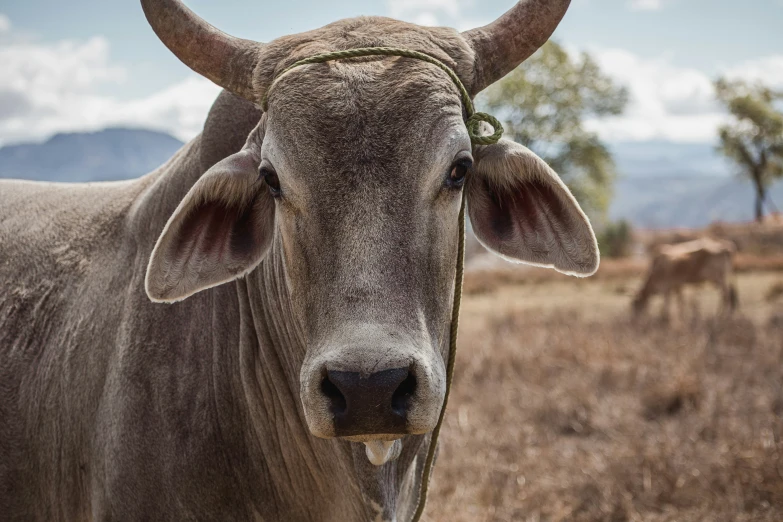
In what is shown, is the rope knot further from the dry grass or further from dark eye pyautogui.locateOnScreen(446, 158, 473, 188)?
the dry grass

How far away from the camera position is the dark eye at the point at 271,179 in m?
2.56

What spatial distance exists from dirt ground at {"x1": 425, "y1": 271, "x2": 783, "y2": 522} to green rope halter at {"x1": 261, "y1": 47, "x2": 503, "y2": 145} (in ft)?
11.4

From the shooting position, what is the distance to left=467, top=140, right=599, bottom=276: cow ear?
8.88ft

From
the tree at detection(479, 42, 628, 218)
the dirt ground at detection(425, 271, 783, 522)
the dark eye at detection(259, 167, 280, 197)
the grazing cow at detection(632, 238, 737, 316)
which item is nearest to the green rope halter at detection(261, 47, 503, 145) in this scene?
the dark eye at detection(259, 167, 280, 197)

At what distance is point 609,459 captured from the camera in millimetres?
5957

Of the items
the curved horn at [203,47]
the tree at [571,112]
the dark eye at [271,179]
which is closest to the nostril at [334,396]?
the dark eye at [271,179]

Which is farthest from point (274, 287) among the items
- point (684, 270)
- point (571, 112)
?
point (571, 112)

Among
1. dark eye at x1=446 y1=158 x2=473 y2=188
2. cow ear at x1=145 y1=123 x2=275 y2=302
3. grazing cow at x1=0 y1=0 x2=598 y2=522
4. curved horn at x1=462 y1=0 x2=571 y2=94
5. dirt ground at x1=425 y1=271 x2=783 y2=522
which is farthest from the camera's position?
dirt ground at x1=425 y1=271 x2=783 y2=522

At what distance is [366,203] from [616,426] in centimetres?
524

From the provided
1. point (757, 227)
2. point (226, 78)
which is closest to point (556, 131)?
point (757, 227)

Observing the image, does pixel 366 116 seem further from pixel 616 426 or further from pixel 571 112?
pixel 571 112

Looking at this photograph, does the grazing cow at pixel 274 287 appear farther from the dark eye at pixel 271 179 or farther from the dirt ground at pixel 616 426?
the dirt ground at pixel 616 426

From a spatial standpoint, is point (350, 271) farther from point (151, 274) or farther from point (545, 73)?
point (545, 73)

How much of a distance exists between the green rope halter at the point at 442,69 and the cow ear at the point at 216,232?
0.92 feet
